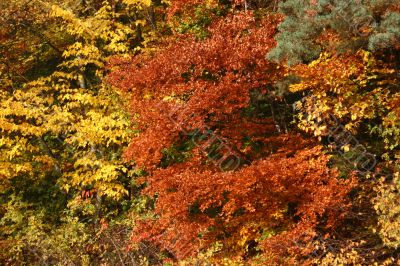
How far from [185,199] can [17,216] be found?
23.8 feet

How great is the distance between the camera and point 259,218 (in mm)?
11984

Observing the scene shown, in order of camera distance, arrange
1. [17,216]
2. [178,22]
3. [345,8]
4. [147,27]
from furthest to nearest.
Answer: [147,27] < [178,22] < [17,216] < [345,8]

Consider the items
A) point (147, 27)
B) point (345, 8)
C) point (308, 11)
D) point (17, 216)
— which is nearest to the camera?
point (345, 8)

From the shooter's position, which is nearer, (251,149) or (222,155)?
(222,155)

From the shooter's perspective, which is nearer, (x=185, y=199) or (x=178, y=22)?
(x=185, y=199)

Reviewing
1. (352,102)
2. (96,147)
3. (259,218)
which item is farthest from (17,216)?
(352,102)

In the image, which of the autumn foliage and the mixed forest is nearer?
the mixed forest

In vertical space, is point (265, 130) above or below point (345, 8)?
below

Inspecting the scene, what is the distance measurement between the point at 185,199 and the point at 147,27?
10943 mm

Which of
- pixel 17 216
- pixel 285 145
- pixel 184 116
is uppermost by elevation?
pixel 184 116

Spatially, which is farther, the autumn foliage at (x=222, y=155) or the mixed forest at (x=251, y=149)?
the autumn foliage at (x=222, y=155)

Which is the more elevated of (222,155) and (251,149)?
(222,155)

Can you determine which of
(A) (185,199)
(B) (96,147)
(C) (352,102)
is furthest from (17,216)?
(C) (352,102)

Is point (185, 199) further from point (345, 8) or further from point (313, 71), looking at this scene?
point (345, 8)
